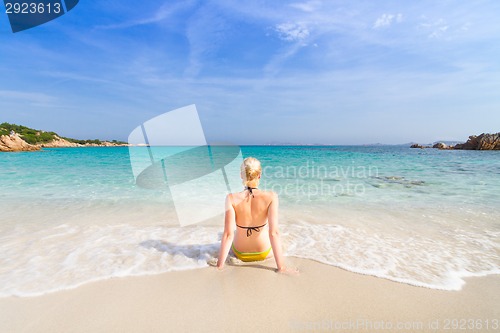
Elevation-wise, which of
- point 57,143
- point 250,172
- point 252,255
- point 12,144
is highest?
point 57,143

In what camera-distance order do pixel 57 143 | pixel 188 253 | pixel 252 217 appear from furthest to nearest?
pixel 57 143
pixel 188 253
pixel 252 217

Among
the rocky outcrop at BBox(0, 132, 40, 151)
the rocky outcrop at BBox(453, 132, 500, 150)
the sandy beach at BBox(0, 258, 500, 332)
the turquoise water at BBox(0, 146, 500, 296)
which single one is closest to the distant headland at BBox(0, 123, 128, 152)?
the rocky outcrop at BBox(0, 132, 40, 151)

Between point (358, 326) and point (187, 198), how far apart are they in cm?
757

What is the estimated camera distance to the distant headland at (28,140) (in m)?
49.2

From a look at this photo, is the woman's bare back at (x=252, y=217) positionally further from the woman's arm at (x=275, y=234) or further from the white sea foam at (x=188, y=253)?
the white sea foam at (x=188, y=253)

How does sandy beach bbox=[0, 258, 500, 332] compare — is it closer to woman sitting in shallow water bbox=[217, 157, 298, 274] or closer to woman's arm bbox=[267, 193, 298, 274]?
woman's arm bbox=[267, 193, 298, 274]

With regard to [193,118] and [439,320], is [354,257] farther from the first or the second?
[193,118]

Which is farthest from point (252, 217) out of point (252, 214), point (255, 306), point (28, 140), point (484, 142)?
point (28, 140)

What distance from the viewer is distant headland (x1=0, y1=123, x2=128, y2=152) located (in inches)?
1938

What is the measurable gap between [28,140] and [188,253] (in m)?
78.9

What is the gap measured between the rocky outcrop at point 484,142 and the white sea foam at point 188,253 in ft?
196

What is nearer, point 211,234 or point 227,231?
point 227,231

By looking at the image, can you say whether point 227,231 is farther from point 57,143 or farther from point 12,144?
point 57,143

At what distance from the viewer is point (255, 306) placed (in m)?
2.83
